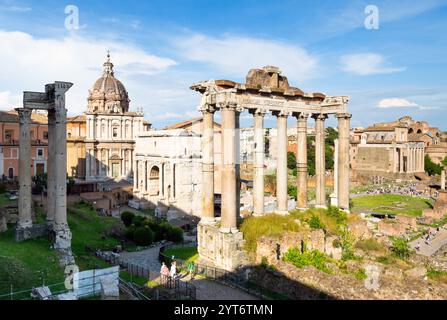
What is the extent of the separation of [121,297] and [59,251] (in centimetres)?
702

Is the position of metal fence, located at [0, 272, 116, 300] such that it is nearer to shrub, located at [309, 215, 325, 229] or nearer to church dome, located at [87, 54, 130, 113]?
shrub, located at [309, 215, 325, 229]

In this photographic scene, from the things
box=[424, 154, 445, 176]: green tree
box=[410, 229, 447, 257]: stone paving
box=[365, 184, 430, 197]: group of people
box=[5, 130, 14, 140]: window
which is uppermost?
box=[5, 130, 14, 140]: window

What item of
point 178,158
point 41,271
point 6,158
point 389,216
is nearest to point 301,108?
point 41,271

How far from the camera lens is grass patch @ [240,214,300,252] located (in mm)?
16658

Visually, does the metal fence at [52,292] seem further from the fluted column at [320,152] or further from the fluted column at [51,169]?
the fluted column at [320,152]

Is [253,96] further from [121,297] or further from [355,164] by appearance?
[355,164]

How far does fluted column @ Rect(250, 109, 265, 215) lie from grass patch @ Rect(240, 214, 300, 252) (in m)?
0.72

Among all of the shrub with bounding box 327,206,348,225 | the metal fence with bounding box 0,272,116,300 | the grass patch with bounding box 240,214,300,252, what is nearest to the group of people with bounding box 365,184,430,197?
the shrub with bounding box 327,206,348,225

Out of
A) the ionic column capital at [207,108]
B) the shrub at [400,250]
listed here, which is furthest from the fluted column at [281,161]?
the shrub at [400,250]

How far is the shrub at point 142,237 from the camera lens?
25281mm

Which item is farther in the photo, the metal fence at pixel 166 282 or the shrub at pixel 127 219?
the shrub at pixel 127 219

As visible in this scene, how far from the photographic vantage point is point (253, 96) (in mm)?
18078

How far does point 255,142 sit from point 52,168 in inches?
399

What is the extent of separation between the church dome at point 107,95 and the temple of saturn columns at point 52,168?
1418 inches
